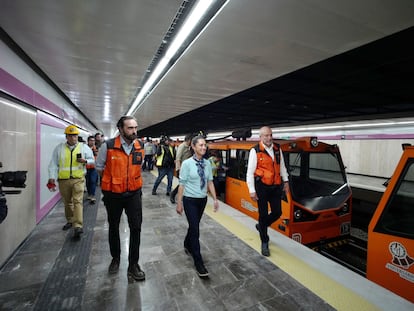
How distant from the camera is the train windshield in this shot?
3788 millimetres

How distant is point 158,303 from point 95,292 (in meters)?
0.67

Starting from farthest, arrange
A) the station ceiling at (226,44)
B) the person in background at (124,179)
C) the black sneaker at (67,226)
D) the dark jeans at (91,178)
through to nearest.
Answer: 1. the dark jeans at (91,178)
2. the black sneaker at (67,226)
3. the person in background at (124,179)
4. the station ceiling at (226,44)

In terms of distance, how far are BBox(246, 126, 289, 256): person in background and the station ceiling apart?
1168mm

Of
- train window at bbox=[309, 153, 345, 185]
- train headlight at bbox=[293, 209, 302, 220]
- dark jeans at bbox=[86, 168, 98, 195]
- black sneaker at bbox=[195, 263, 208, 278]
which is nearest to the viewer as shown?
black sneaker at bbox=[195, 263, 208, 278]

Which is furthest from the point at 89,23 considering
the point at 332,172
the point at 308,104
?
the point at 308,104

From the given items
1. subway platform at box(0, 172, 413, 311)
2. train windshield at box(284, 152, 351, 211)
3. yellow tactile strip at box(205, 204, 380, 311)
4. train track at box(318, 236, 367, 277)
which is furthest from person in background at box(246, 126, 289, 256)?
train track at box(318, 236, 367, 277)

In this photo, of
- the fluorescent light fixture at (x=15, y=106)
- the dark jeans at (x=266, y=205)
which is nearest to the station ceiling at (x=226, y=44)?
the fluorescent light fixture at (x=15, y=106)

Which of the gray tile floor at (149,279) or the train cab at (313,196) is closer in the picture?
the gray tile floor at (149,279)

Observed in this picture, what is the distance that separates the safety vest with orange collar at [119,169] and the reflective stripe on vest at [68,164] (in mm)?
1495

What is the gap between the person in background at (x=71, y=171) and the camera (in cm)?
340

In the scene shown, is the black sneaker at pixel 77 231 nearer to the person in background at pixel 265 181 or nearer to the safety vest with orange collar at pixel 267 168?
the person in background at pixel 265 181

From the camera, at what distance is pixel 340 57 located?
148 inches

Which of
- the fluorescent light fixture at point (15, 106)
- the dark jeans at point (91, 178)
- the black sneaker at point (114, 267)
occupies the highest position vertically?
the fluorescent light fixture at point (15, 106)

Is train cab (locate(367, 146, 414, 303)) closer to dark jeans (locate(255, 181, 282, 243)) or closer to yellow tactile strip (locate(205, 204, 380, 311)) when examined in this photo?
yellow tactile strip (locate(205, 204, 380, 311))
